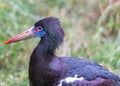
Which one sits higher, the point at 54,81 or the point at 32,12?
the point at 32,12

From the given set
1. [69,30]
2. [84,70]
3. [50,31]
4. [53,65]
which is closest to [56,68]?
[53,65]

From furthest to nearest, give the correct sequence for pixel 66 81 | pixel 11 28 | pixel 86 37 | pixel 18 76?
pixel 86 37 < pixel 11 28 < pixel 18 76 < pixel 66 81

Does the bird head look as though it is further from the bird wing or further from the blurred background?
the blurred background

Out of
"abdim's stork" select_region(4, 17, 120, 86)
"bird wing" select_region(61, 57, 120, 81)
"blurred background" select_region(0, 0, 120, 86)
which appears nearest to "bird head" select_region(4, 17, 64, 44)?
"abdim's stork" select_region(4, 17, 120, 86)

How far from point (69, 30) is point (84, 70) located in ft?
7.86

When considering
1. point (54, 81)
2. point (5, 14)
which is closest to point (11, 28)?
point (5, 14)

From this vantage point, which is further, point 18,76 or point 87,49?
point 87,49

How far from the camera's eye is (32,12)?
27.2 ft

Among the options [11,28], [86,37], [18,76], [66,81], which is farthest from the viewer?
[86,37]

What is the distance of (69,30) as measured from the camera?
793cm

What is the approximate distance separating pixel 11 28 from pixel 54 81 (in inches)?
80.2

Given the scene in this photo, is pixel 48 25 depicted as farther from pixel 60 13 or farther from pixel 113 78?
pixel 60 13

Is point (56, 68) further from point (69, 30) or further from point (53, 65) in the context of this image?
point (69, 30)

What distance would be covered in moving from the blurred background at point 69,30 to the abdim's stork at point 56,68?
0.95 meters
